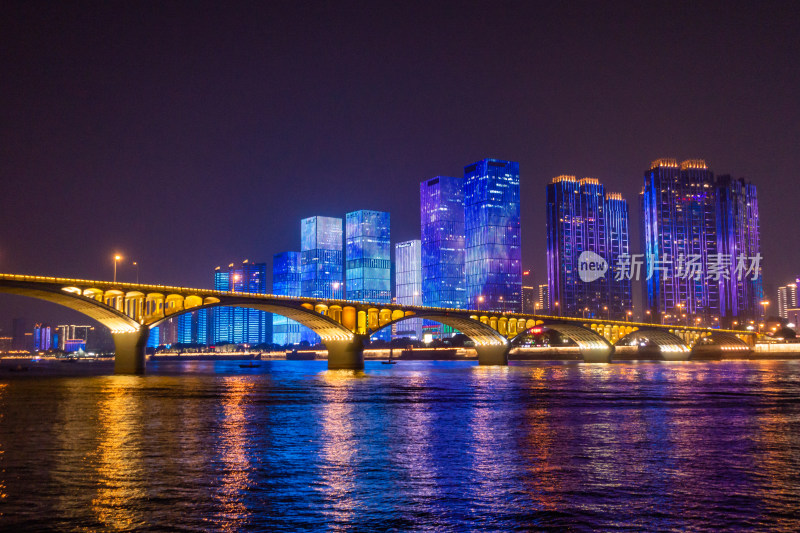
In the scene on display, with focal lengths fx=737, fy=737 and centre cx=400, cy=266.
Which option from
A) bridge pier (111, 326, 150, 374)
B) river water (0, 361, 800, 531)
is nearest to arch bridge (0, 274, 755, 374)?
bridge pier (111, 326, 150, 374)

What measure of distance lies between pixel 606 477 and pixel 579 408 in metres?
22.4

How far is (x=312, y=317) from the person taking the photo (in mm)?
114938

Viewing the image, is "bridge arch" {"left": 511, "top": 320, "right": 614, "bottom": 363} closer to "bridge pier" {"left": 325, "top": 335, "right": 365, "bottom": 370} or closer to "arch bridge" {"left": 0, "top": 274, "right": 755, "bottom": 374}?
"arch bridge" {"left": 0, "top": 274, "right": 755, "bottom": 374}

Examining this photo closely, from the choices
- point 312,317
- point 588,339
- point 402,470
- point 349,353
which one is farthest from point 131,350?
point 588,339

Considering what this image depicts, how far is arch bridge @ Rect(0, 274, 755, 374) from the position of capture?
90375mm

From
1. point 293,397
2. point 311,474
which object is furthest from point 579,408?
point 311,474

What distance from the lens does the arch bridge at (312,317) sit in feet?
297

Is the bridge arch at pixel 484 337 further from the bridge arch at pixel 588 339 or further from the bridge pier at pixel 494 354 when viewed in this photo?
the bridge arch at pixel 588 339

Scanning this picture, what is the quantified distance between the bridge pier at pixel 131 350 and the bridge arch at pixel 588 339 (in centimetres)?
8207

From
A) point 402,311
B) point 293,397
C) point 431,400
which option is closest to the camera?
point 431,400

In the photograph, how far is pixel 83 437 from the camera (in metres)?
26.8

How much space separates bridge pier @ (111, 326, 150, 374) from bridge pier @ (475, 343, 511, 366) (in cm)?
7156

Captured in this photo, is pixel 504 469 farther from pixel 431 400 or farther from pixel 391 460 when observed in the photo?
pixel 431 400

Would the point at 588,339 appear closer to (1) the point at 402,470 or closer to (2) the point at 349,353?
(2) the point at 349,353
